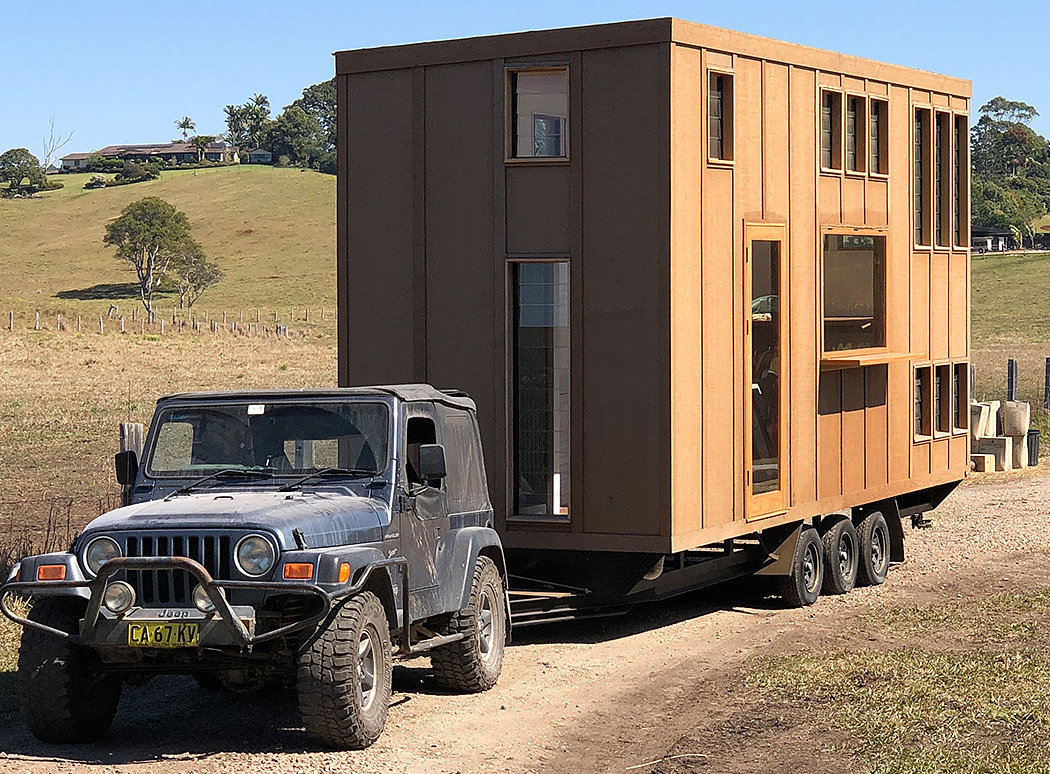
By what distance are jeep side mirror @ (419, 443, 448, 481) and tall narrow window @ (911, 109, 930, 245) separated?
891 cm

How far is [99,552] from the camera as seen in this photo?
27.8 feet

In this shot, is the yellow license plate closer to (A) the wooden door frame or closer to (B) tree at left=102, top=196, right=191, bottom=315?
(A) the wooden door frame

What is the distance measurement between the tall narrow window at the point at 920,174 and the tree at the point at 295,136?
471 ft

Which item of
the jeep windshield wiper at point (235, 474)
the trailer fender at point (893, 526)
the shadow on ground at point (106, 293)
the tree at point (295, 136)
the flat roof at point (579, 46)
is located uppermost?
the tree at point (295, 136)

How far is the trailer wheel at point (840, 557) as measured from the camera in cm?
1516

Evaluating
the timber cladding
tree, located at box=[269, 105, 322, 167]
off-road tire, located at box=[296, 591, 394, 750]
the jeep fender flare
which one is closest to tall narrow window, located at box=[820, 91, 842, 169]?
the timber cladding

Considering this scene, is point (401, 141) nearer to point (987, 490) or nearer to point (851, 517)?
point (851, 517)

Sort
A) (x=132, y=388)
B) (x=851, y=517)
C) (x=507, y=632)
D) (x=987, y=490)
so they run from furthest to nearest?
(x=132, y=388) < (x=987, y=490) < (x=851, y=517) < (x=507, y=632)

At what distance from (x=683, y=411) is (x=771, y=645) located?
2.03 metres

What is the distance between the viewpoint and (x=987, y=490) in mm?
23562

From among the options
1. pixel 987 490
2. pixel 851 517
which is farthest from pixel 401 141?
pixel 987 490

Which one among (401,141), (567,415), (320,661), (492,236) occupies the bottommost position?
(320,661)

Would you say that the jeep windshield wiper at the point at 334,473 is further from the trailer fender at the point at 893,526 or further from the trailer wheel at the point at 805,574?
the trailer fender at the point at 893,526

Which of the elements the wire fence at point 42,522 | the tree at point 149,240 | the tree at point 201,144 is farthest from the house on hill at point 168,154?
the wire fence at point 42,522
